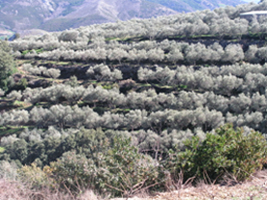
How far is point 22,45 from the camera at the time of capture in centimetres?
8181

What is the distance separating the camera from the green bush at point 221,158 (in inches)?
341

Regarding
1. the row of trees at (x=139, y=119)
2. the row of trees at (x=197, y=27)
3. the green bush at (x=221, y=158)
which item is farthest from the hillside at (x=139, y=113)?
the row of trees at (x=197, y=27)

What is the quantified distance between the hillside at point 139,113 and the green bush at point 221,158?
44 mm

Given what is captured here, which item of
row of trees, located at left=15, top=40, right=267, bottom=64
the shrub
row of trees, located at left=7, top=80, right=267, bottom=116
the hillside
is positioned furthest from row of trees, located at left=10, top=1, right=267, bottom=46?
the shrub

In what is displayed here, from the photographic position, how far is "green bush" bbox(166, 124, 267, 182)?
8.66 metres

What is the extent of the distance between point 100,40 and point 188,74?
42.6m

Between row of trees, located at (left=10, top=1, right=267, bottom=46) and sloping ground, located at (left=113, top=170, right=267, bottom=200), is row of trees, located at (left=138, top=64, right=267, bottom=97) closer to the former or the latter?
row of trees, located at (left=10, top=1, right=267, bottom=46)

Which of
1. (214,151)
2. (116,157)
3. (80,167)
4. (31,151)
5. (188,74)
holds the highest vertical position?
(214,151)

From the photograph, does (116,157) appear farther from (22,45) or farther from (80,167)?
(22,45)

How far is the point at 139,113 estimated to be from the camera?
38.3 meters

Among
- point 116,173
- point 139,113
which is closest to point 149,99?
point 139,113

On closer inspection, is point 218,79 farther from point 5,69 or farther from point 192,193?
point 5,69

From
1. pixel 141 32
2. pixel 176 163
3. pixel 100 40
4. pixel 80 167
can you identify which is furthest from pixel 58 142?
pixel 141 32

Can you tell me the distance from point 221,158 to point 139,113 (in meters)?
29.8
